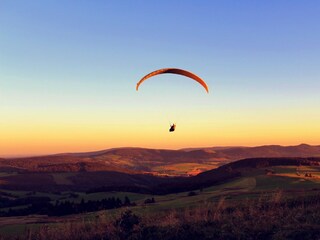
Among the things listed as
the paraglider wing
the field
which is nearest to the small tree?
the field

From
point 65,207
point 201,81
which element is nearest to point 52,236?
point 201,81

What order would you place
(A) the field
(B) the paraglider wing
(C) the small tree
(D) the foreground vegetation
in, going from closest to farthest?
(D) the foreground vegetation → (C) the small tree → (B) the paraglider wing → (A) the field

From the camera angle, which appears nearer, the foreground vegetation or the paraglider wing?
the foreground vegetation

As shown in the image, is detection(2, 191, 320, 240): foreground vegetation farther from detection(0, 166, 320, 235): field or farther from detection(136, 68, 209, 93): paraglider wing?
detection(136, 68, 209, 93): paraglider wing

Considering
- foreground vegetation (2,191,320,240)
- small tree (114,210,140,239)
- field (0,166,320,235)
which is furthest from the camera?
field (0,166,320,235)

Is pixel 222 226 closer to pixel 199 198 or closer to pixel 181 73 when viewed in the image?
pixel 181 73

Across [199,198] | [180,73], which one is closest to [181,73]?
[180,73]

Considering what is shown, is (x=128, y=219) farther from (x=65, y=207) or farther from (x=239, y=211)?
(x=65, y=207)

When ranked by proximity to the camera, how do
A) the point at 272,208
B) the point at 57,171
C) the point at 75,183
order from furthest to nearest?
the point at 57,171 → the point at 75,183 → the point at 272,208
